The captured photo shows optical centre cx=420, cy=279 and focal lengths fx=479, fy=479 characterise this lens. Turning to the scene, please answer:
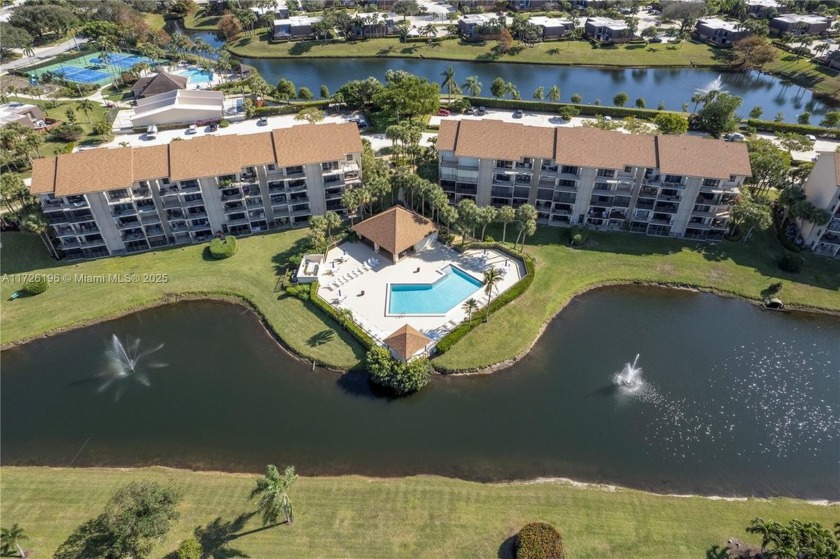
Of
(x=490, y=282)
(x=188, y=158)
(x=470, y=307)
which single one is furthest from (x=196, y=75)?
(x=470, y=307)

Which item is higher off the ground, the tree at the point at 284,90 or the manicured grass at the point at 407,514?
the tree at the point at 284,90

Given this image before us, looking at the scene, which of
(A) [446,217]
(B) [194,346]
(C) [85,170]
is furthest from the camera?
(A) [446,217]

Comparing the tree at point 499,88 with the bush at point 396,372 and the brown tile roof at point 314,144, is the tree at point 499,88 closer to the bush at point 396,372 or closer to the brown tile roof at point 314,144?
the brown tile roof at point 314,144

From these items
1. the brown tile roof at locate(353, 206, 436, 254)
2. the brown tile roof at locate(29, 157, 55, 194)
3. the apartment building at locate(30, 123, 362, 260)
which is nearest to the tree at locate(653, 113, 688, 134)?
the brown tile roof at locate(353, 206, 436, 254)

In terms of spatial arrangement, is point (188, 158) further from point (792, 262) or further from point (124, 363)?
point (792, 262)

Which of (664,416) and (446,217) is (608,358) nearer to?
(664,416)

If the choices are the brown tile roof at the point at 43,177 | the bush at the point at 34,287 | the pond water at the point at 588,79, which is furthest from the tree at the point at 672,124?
the bush at the point at 34,287

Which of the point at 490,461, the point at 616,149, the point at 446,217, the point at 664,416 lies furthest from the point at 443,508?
the point at 616,149
